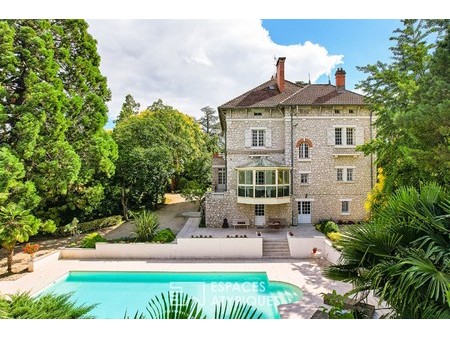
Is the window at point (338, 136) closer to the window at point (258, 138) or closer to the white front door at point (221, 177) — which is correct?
the window at point (258, 138)

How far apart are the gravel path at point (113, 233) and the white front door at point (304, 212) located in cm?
745

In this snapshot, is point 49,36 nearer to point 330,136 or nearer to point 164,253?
point 164,253

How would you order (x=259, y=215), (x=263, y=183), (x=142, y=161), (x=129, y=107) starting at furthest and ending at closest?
1. (x=129, y=107)
2. (x=142, y=161)
3. (x=259, y=215)
4. (x=263, y=183)

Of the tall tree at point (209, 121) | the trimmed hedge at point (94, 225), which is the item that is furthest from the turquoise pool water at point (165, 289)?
the tall tree at point (209, 121)

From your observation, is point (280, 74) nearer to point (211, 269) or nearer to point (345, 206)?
point (345, 206)

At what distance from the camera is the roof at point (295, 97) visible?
55.3 ft

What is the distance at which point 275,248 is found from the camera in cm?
1324

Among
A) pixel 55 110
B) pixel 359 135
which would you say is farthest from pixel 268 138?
pixel 55 110

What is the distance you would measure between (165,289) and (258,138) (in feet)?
34.9

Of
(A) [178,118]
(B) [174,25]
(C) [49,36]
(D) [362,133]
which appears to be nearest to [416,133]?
(B) [174,25]

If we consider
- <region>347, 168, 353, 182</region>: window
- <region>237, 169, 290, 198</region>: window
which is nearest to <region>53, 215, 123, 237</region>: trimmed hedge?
<region>237, 169, 290, 198</region>: window
